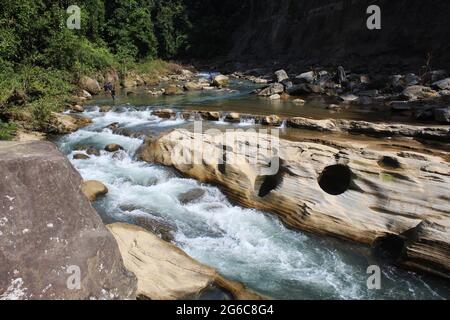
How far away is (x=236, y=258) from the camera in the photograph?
706cm

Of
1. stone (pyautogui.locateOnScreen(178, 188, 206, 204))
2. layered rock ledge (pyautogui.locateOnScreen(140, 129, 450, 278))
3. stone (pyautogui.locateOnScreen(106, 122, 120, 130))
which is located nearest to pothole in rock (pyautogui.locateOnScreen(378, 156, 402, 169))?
layered rock ledge (pyautogui.locateOnScreen(140, 129, 450, 278))

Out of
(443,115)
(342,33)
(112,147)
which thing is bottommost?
(112,147)

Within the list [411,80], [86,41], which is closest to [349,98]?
[411,80]

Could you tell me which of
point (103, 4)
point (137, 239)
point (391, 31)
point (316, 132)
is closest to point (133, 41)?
point (103, 4)

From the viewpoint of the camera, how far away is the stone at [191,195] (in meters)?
9.15

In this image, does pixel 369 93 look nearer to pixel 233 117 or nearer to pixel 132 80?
pixel 233 117

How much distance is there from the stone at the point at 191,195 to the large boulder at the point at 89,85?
17.2 m

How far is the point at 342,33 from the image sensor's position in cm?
3669

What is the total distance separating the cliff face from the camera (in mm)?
28984

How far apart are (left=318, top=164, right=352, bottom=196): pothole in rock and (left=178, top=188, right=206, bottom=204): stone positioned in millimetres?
2929

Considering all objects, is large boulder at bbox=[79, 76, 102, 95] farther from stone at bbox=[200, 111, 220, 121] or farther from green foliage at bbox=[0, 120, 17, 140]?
green foliage at bbox=[0, 120, 17, 140]

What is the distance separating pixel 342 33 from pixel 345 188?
3210 centimetres

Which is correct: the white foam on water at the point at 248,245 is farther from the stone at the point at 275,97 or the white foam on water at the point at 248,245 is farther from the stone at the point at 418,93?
the stone at the point at 418,93

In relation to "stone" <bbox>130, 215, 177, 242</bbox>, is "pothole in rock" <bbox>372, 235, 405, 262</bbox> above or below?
below
